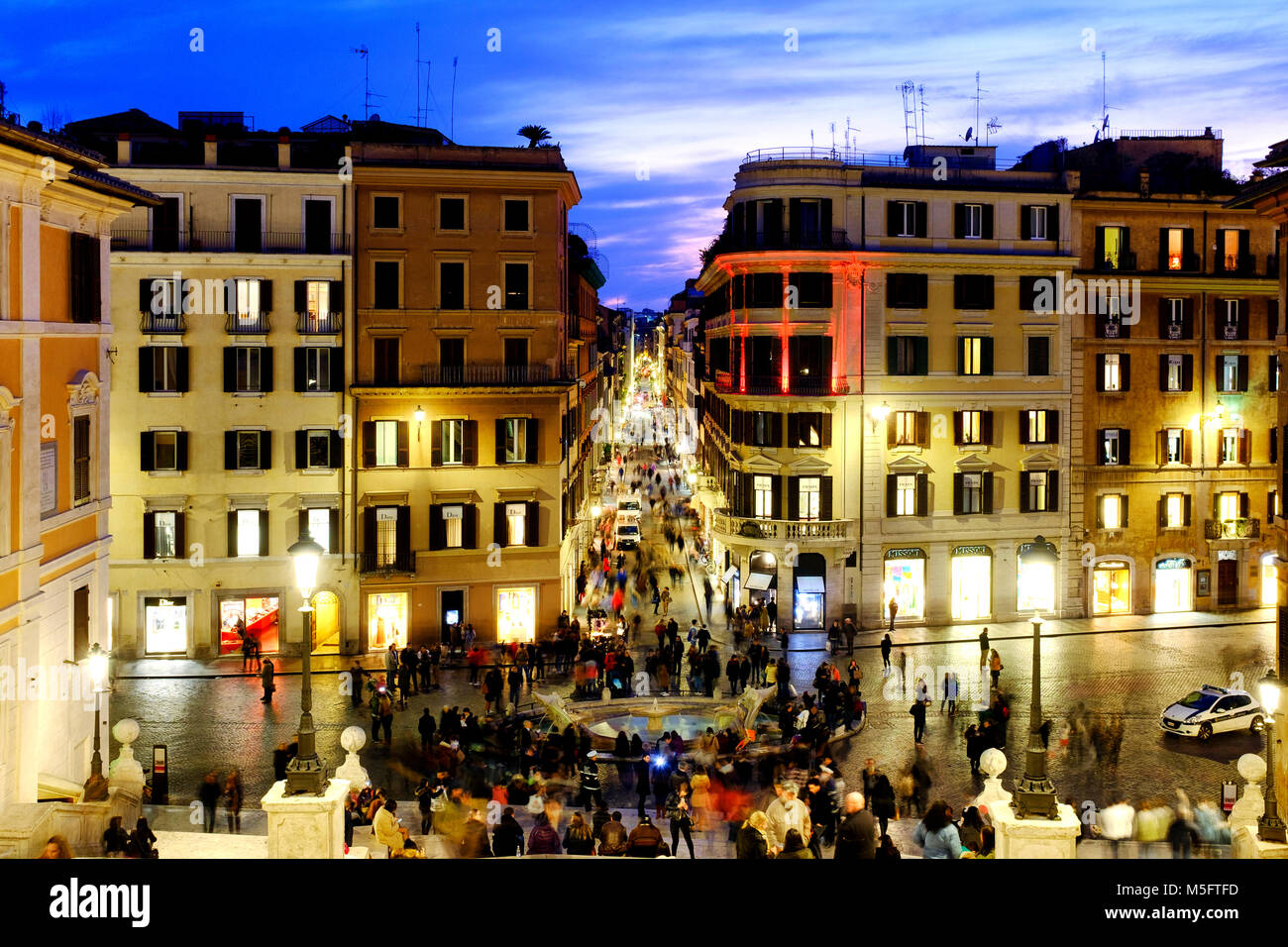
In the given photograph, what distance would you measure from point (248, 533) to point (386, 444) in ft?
16.9

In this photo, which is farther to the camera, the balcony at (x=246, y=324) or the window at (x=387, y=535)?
the window at (x=387, y=535)

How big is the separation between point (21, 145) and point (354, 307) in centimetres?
2007

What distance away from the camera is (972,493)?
4372 cm

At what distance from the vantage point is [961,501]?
4356cm

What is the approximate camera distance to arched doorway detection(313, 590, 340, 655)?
127ft

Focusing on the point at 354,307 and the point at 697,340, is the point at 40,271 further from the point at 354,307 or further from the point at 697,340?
the point at 697,340

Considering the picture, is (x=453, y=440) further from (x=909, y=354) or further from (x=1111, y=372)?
(x=1111, y=372)

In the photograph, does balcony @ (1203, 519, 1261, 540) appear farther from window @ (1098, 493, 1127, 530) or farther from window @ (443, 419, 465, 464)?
window @ (443, 419, 465, 464)

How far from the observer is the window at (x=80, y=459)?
22.7 metres

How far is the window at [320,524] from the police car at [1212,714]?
979 inches

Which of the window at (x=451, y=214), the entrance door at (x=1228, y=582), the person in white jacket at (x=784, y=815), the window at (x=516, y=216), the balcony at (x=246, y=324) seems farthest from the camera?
the entrance door at (x=1228, y=582)

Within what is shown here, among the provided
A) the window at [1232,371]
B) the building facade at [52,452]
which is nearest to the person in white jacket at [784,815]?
the building facade at [52,452]

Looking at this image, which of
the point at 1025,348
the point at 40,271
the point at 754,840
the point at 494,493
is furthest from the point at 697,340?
the point at 754,840

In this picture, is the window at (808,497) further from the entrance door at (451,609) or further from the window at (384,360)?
the window at (384,360)
